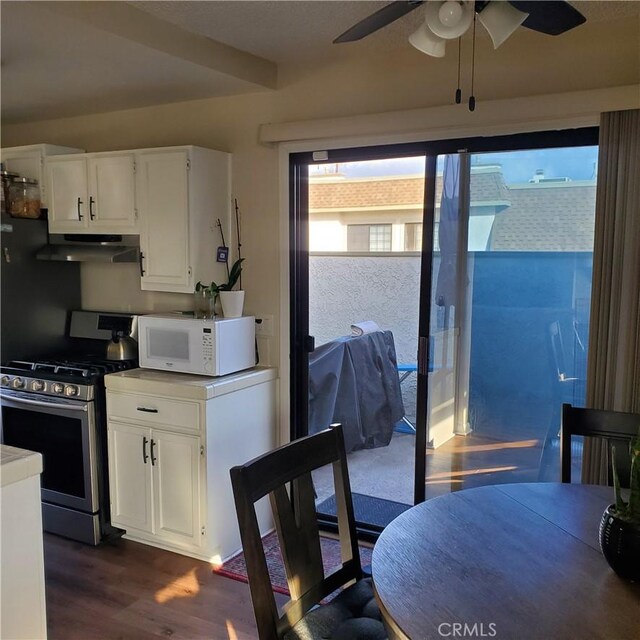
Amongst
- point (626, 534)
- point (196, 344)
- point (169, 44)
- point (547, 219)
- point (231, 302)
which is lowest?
point (626, 534)

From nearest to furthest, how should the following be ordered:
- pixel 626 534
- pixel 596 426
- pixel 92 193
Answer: pixel 626 534 < pixel 596 426 < pixel 92 193

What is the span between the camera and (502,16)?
168 centimetres

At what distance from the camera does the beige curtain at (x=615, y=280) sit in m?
2.42

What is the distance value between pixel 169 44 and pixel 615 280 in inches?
84.2

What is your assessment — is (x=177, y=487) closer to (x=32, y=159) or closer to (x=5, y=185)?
(x=5, y=185)

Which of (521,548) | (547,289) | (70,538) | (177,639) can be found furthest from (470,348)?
(70,538)

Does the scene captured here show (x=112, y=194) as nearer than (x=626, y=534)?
No

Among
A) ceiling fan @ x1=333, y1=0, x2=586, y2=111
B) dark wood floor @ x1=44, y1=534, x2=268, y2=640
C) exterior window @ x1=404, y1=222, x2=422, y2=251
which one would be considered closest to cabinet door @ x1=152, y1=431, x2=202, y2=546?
dark wood floor @ x1=44, y1=534, x2=268, y2=640

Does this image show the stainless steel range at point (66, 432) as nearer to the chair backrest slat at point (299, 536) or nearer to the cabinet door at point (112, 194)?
the cabinet door at point (112, 194)

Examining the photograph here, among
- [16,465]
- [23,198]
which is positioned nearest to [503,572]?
[16,465]

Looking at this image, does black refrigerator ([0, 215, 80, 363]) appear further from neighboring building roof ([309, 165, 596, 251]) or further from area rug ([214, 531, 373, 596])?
neighboring building roof ([309, 165, 596, 251])

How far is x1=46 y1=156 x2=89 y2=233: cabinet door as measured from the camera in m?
3.52

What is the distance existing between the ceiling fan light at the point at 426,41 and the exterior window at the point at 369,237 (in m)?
1.37

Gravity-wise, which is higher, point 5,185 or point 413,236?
point 5,185
